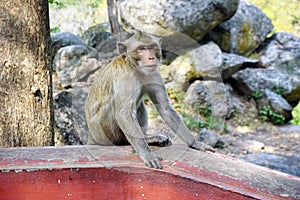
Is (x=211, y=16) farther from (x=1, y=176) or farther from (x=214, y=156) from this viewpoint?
(x=1, y=176)

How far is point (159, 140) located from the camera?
9.19 ft

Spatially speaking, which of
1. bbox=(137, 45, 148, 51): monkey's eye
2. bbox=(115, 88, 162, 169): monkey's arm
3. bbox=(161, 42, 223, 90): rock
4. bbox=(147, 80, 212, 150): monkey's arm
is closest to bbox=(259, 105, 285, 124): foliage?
bbox=(161, 42, 223, 90): rock

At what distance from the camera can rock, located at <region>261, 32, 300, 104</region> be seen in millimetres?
10023

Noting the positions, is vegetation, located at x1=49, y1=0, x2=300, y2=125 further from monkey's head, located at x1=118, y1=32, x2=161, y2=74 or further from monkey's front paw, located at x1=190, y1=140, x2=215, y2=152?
monkey's head, located at x1=118, y1=32, x2=161, y2=74

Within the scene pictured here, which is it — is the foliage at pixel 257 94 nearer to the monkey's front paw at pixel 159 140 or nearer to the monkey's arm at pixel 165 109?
the monkey's arm at pixel 165 109

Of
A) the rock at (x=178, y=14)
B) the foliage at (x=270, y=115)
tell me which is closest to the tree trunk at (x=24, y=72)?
the rock at (x=178, y=14)

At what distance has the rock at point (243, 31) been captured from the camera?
1020cm

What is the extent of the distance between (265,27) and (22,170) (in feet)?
33.3

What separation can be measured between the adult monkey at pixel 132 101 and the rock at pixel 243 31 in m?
7.30

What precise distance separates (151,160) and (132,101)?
68 cm

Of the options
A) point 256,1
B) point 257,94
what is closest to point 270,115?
point 257,94

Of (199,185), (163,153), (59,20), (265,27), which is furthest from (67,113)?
(265,27)

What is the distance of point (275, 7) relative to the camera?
1853 cm

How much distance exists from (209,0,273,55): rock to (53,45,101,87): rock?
5377 mm
